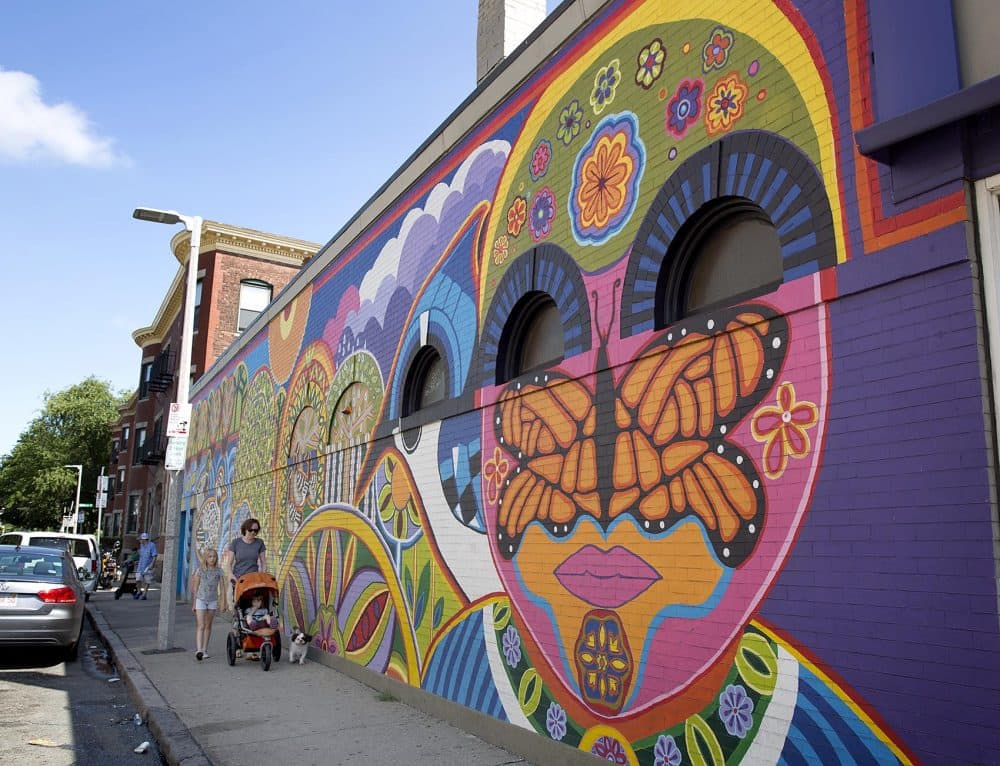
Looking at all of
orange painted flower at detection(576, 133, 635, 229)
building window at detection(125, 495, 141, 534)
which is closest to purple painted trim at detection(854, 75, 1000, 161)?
orange painted flower at detection(576, 133, 635, 229)

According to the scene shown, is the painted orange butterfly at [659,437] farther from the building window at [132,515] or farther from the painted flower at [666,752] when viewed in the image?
the building window at [132,515]

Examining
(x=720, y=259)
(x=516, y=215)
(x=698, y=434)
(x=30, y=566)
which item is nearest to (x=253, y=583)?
(x=30, y=566)

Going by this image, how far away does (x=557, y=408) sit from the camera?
634cm

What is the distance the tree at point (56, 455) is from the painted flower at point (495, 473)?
66.2 metres

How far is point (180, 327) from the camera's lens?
34781mm

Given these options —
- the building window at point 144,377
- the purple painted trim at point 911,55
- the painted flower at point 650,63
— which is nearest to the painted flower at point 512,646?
the painted flower at point 650,63

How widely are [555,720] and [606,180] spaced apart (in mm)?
4062

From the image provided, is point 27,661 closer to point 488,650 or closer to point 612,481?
point 488,650

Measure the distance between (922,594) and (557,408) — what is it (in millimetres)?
3198

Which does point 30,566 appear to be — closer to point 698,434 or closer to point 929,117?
point 698,434

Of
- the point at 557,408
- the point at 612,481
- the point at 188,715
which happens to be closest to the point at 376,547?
the point at 188,715

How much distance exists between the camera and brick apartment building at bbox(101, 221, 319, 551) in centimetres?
2973

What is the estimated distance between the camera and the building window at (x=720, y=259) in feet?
A: 15.7

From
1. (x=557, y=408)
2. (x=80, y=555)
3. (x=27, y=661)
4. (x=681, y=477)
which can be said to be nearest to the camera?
(x=681, y=477)
